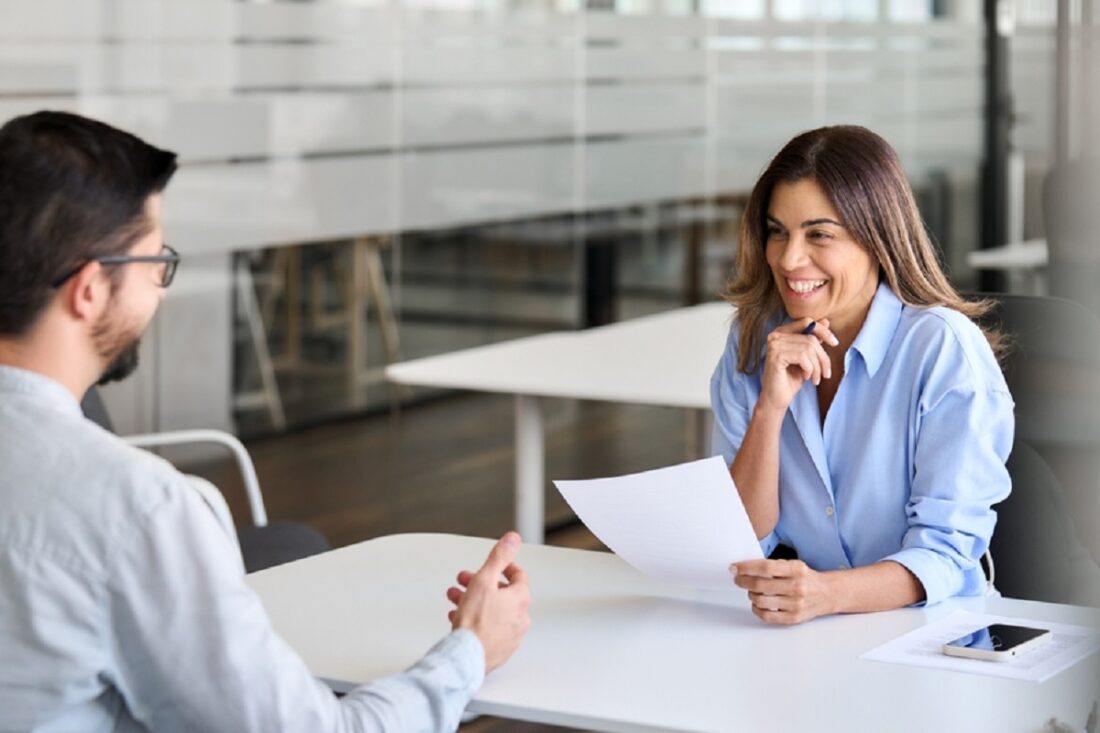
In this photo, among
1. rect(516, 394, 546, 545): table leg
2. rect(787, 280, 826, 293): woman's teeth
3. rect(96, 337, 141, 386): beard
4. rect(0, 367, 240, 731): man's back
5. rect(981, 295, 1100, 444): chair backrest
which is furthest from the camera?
rect(516, 394, 546, 545): table leg

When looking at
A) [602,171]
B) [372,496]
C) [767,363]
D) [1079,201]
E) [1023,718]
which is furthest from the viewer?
[602,171]

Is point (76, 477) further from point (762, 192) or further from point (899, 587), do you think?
point (762, 192)

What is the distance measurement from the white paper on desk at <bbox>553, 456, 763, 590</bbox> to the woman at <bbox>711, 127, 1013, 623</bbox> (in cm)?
26

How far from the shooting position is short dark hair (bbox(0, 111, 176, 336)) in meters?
1.35

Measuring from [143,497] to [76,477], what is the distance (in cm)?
6

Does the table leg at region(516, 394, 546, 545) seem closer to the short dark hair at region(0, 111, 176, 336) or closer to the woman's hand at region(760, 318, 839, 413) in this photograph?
the woman's hand at region(760, 318, 839, 413)

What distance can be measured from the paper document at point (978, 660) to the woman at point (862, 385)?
0.17 m

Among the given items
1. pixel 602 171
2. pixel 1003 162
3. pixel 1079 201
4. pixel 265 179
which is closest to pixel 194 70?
pixel 265 179

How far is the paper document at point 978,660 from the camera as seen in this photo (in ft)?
5.63

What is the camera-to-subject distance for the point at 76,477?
1.34 m

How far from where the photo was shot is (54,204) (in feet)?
4.44

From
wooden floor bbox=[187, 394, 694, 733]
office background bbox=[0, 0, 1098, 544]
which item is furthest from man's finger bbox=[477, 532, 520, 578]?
wooden floor bbox=[187, 394, 694, 733]

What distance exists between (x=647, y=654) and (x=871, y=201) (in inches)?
28.2

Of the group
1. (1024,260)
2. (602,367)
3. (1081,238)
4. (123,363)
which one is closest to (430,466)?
(602,367)
